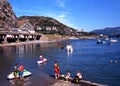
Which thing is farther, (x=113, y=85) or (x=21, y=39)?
(x=21, y=39)

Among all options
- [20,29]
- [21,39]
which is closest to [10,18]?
[20,29]

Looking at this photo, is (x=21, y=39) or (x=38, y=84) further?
(x=21, y=39)

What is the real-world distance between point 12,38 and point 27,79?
398ft

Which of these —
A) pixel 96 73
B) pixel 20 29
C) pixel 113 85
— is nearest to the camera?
pixel 113 85

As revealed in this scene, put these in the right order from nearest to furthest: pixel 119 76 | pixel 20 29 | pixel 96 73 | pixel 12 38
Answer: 1. pixel 119 76
2. pixel 96 73
3. pixel 12 38
4. pixel 20 29

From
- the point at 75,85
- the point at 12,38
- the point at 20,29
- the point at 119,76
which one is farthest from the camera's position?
the point at 20,29

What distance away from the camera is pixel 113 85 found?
35.3 m

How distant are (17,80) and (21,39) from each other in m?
135

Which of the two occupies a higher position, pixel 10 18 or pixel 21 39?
pixel 10 18

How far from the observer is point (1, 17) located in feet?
589

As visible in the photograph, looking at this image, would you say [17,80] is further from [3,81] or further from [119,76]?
[119,76]

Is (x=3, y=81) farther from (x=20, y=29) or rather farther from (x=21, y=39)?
(x=20, y=29)

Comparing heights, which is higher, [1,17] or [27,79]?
[1,17]

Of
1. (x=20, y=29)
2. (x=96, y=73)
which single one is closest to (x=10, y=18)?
(x=20, y=29)
